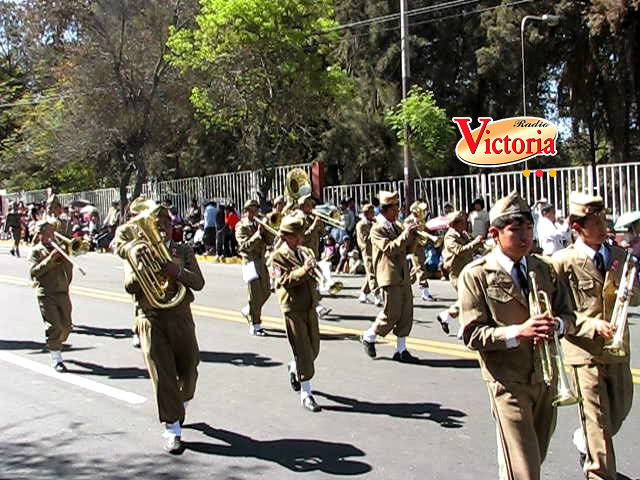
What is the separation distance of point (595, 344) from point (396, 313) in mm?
4156

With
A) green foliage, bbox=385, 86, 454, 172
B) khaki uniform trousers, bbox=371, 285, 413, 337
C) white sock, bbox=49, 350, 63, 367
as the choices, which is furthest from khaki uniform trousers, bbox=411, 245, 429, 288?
green foliage, bbox=385, 86, 454, 172

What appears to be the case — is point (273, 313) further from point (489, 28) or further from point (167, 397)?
point (489, 28)

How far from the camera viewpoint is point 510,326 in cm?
413

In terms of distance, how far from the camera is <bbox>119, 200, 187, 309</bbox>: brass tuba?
19.9 feet

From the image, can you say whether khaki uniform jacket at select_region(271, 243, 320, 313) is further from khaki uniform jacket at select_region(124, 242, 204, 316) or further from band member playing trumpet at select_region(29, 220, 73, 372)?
band member playing trumpet at select_region(29, 220, 73, 372)

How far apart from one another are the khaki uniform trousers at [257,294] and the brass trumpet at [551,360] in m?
7.10

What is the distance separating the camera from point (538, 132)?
60.8ft

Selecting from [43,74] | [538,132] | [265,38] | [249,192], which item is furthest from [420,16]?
[43,74]

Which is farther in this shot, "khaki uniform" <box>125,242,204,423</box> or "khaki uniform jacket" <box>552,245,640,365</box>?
"khaki uniform" <box>125,242,204,423</box>

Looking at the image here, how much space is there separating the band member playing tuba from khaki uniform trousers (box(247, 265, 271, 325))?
4.50 metres

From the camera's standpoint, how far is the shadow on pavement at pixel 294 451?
18.9ft

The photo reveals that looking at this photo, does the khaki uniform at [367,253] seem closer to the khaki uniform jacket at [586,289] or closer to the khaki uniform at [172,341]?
the khaki uniform at [172,341]

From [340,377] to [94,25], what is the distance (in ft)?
83.5

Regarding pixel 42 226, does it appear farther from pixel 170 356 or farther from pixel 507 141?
pixel 507 141
